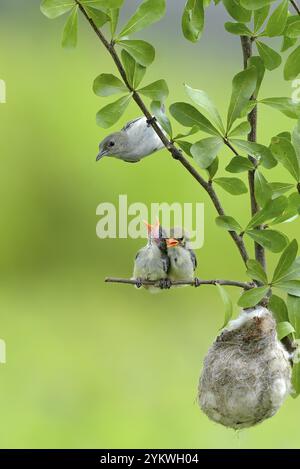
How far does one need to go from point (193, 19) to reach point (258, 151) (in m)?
0.17

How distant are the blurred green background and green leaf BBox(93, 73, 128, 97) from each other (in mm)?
1419

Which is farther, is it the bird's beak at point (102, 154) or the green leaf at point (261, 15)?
the bird's beak at point (102, 154)

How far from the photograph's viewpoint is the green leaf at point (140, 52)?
34.4 inches

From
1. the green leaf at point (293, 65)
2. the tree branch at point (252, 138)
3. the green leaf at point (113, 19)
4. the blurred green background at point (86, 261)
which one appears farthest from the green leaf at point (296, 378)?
the blurred green background at point (86, 261)

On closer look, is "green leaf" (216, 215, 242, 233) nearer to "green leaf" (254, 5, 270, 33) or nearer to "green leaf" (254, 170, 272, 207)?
"green leaf" (254, 170, 272, 207)

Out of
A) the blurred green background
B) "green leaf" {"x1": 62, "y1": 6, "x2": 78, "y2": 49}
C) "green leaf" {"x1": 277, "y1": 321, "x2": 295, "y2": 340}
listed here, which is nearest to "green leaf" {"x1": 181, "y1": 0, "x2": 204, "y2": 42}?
"green leaf" {"x1": 62, "y1": 6, "x2": 78, "y2": 49}

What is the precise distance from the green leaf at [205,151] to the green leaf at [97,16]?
0.16 m

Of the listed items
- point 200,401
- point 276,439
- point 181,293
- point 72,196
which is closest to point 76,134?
point 72,196

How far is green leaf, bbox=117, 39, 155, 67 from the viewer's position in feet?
2.87

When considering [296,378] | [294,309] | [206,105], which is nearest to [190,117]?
[206,105]

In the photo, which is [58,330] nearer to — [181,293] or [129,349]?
[129,349]

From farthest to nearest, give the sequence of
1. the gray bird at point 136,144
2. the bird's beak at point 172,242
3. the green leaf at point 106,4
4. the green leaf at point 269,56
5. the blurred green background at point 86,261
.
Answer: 1. the blurred green background at point 86,261
2. the bird's beak at point 172,242
3. the gray bird at point 136,144
4. the green leaf at point 269,56
5. the green leaf at point 106,4

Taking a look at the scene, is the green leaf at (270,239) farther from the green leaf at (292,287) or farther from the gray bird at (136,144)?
the gray bird at (136,144)

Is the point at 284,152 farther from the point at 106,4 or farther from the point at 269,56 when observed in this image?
the point at 106,4
